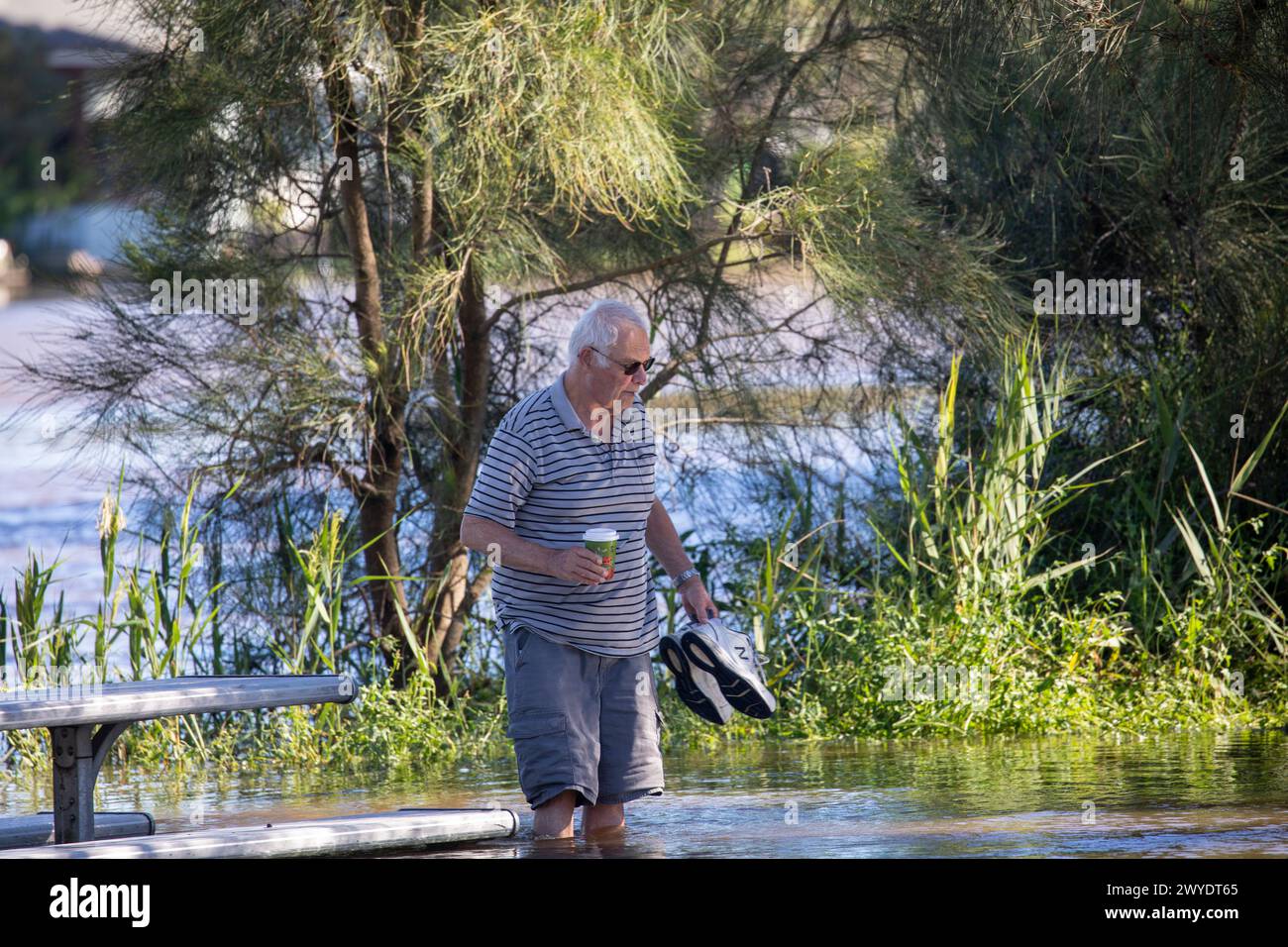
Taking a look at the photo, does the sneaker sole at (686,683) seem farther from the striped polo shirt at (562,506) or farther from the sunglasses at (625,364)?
the sunglasses at (625,364)

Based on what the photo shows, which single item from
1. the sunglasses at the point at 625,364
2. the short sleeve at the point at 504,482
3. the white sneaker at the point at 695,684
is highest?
the sunglasses at the point at 625,364

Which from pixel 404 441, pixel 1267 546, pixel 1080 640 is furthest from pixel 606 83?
pixel 1267 546

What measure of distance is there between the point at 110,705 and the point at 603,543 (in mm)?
1328

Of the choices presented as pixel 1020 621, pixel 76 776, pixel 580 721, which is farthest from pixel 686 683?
pixel 1020 621

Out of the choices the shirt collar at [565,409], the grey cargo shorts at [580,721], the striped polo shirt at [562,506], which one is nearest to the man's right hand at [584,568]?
the striped polo shirt at [562,506]

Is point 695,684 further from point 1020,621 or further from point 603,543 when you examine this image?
point 1020,621

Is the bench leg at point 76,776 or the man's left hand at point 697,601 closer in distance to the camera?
the bench leg at point 76,776

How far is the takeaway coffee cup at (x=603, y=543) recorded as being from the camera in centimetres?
411

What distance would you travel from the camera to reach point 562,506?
434 centimetres

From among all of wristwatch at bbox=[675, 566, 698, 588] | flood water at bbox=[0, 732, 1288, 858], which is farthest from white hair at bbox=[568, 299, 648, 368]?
flood water at bbox=[0, 732, 1288, 858]

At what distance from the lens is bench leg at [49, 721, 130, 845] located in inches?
175

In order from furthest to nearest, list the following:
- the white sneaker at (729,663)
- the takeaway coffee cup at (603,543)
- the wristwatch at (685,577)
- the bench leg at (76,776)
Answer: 1. the wristwatch at (685,577)
2. the white sneaker at (729,663)
3. the bench leg at (76,776)
4. the takeaway coffee cup at (603,543)

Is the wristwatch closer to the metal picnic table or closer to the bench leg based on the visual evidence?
the metal picnic table

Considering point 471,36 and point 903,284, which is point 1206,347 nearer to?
point 903,284
